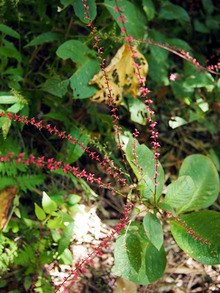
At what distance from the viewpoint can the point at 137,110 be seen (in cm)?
219

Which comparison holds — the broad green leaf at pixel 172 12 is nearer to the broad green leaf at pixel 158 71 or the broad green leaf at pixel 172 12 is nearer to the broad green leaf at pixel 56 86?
the broad green leaf at pixel 158 71

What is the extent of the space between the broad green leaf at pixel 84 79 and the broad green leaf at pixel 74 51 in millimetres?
49

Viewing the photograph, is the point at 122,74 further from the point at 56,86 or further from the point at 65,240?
the point at 65,240

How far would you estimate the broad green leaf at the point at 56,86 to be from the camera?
74.8 inches

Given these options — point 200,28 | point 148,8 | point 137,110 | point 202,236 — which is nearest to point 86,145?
point 137,110

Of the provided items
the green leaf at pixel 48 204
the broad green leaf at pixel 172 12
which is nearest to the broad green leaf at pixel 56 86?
the green leaf at pixel 48 204

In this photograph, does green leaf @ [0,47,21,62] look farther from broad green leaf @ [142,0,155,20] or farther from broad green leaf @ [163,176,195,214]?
broad green leaf @ [163,176,195,214]

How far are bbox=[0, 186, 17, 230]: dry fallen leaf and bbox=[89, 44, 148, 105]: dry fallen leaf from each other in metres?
0.87

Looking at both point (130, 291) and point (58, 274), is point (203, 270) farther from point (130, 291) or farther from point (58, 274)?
point (58, 274)

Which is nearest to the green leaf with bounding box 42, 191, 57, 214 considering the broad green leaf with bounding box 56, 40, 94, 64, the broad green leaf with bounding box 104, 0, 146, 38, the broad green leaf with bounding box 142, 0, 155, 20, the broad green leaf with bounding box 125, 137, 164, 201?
the broad green leaf with bounding box 125, 137, 164, 201

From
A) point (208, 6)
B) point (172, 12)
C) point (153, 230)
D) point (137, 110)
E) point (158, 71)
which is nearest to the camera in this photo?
point (153, 230)

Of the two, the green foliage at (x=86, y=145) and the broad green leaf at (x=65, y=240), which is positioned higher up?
the green foliage at (x=86, y=145)

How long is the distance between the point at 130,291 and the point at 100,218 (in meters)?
0.59

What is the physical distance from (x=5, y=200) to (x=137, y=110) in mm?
1174
